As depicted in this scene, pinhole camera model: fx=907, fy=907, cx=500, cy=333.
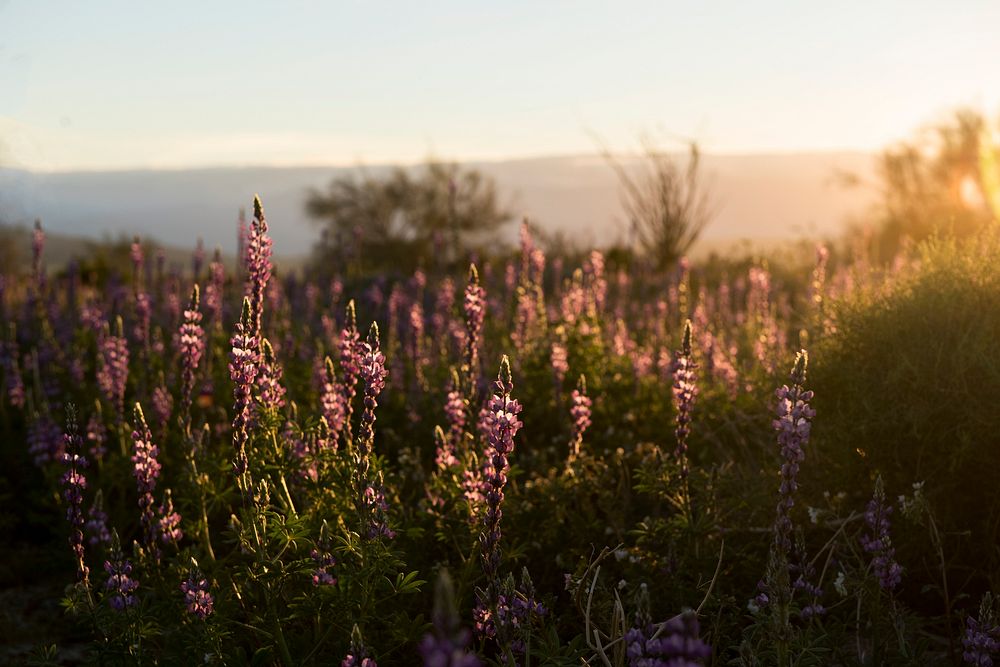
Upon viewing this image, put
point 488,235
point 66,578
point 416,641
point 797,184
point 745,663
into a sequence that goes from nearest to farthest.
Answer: point 745,663 → point 416,641 → point 66,578 → point 488,235 → point 797,184

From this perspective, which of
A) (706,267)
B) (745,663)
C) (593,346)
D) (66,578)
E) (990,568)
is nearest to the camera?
(745,663)

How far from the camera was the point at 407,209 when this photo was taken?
104 feet

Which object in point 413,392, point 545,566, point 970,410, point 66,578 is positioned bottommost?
point 66,578

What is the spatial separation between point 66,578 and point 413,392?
2823 mm

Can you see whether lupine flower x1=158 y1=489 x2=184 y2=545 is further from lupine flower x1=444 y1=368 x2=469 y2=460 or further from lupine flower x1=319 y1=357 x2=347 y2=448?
lupine flower x1=444 y1=368 x2=469 y2=460

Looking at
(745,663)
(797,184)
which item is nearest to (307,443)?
(745,663)

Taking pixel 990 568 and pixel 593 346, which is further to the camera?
pixel 593 346

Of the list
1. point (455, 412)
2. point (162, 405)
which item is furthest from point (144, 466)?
point (162, 405)

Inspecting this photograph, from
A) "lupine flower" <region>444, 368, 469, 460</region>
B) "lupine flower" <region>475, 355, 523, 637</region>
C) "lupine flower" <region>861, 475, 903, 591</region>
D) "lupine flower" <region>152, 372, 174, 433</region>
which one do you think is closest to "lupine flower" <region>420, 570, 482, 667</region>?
"lupine flower" <region>475, 355, 523, 637</region>

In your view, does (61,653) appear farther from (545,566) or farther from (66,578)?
(545,566)

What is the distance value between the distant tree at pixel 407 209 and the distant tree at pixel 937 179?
1297 centimetres

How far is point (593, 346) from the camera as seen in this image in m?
7.32

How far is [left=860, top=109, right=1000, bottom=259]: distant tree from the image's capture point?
2508 cm

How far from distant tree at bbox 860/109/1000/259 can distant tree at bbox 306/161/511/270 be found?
42.6ft
